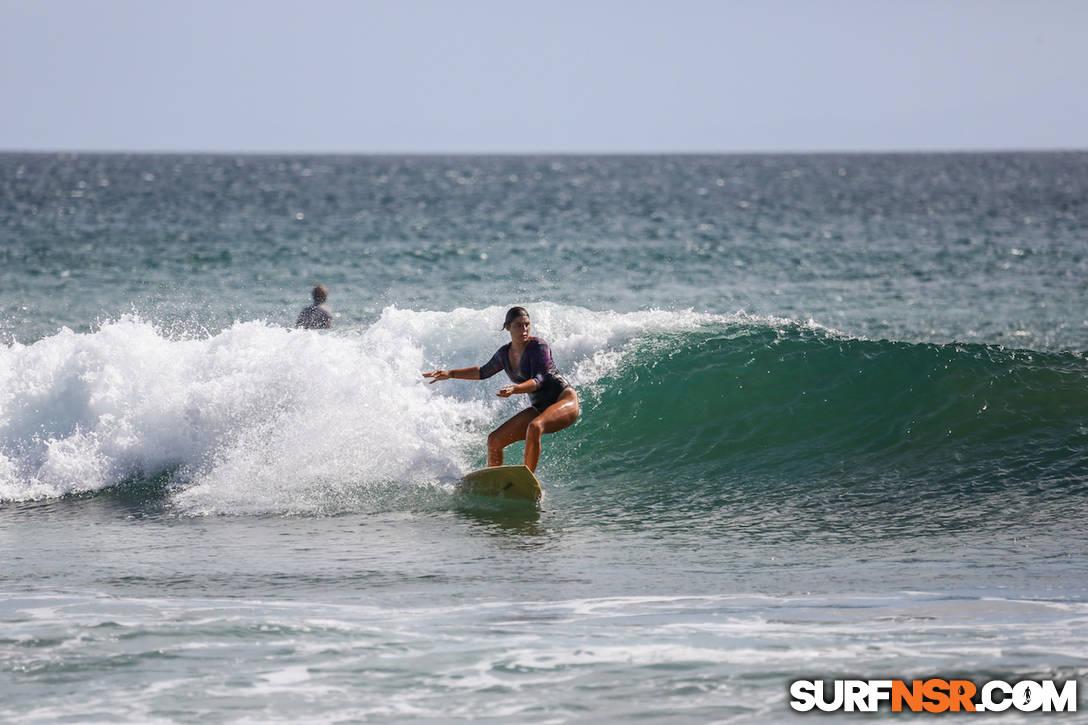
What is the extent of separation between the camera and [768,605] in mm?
7562

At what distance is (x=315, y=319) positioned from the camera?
53.4 feet

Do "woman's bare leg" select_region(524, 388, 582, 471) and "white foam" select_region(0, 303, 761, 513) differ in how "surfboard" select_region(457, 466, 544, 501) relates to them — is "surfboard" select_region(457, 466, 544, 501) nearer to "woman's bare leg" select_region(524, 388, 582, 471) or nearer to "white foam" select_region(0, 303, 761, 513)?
"woman's bare leg" select_region(524, 388, 582, 471)

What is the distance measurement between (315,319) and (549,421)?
273 inches

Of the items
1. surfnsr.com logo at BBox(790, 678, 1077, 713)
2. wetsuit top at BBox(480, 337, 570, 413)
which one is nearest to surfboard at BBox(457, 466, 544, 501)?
wetsuit top at BBox(480, 337, 570, 413)

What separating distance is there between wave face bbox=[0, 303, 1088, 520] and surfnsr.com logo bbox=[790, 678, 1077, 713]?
4607mm

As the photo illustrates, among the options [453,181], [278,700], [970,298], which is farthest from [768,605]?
[453,181]

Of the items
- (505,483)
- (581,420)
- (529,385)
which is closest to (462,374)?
(529,385)

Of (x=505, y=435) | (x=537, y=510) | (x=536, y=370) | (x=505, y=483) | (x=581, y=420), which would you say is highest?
(x=536, y=370)

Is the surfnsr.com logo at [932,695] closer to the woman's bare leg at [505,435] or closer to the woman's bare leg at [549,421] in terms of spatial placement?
the woman's bare leg at [549,421]

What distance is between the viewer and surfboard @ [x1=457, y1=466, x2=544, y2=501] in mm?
10203

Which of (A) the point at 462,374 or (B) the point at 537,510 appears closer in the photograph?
(A) the point at 462,374

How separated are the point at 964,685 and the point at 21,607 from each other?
5.65 metres

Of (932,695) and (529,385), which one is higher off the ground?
(529,385)

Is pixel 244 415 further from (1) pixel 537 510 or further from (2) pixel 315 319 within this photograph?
(2) pixel 315 319
